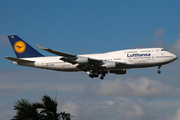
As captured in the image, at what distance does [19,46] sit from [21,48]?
2.36 feet

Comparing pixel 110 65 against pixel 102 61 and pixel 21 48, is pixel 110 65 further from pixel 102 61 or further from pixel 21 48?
pixel 21 48

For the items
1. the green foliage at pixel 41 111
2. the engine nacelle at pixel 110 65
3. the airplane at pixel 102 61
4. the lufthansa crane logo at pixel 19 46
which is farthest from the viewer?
the lufthansa crane logo at pixel 19 46

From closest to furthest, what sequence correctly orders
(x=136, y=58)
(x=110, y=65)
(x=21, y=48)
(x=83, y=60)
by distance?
1. (x=83, y=60)
2. (x=136, y=58)
3. (x=110, y=65)
4. (x=21, y=48)

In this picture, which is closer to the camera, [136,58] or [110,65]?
[136,58]

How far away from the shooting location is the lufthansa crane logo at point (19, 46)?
56.3m

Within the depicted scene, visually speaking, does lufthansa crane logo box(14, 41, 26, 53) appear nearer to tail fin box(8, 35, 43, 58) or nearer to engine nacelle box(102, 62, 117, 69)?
tail fin box(8, 35, 43, 58)

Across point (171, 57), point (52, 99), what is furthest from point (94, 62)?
point (52, 99)

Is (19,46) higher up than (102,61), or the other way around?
(19,46)

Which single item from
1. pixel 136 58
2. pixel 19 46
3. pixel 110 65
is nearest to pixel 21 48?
pixel 19 46

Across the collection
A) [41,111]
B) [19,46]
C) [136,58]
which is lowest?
[41,111]

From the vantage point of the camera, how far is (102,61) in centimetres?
4959

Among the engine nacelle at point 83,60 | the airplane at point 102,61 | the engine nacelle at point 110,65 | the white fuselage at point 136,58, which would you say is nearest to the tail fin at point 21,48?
the airplane at point 102,61

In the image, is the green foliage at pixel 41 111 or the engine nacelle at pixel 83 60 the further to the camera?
the engine nacelle at pixel 83 60

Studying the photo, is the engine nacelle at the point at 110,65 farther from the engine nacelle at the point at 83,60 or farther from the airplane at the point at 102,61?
the engine nacelle at the point at 83,60
